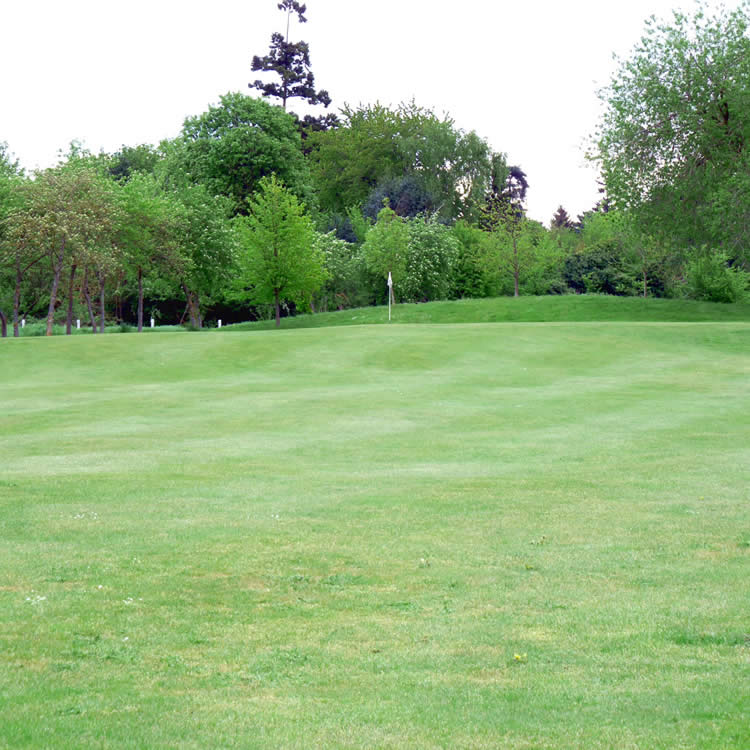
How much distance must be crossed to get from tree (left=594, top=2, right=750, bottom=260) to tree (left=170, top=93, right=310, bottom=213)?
142 ft

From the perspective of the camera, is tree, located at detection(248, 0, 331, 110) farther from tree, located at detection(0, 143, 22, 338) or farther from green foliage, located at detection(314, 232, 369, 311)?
tree, located at detection(0, 143, 22, 338)

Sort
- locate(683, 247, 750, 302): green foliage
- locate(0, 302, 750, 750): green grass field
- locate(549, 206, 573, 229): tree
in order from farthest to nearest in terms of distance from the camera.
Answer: locate(549, 206, 573, 229): tree
locate(683, 247, 750, 302): green foliage
locate(0, 302, 750, 750): green grass field

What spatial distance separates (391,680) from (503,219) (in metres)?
80.6

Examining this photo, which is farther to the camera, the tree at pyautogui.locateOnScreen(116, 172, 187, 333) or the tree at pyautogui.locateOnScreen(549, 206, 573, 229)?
the tree at pyautogui.locateOnScreen(549, 206, 573, 229)

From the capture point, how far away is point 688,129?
45.9 metres

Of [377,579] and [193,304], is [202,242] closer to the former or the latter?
[193,304]

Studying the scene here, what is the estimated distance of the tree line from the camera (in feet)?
152

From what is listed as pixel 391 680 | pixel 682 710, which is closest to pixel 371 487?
pixel 391 680

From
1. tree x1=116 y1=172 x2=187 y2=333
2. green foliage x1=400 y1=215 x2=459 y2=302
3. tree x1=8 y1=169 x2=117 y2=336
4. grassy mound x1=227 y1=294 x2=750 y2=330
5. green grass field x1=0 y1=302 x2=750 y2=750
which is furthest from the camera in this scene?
green foliage x1=400 y1=215 x2=459 y2=302

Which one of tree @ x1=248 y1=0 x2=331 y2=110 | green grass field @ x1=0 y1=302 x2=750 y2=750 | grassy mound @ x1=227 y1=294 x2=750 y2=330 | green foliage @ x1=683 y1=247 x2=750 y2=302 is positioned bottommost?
green grass field @ x1=0 y1=302 x2=750 y2=750

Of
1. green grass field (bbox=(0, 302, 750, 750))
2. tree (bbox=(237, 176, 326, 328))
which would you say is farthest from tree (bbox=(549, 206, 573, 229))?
green grass field (bbox=(0, 302, 750, 750))

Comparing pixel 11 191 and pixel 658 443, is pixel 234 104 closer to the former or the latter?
pixel 11 191

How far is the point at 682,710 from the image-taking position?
617 centimetres

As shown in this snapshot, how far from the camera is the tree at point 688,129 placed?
147 feet
